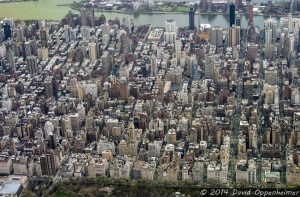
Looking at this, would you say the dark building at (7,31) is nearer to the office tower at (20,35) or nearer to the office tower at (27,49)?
the office tower at (20,35)

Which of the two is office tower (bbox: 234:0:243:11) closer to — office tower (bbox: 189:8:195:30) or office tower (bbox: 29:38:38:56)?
office tower (bbox: 189:8:195:30)

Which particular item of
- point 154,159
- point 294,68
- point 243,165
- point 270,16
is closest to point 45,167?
point 154,159

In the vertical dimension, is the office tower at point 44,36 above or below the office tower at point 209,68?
above

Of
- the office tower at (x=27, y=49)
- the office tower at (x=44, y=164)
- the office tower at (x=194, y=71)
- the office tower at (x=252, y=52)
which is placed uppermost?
the office tower at (x=27, y=49)

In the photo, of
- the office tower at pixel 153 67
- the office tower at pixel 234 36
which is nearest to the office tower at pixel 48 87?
the office tower at pixel 153 67

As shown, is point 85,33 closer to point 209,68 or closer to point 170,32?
point 170,32

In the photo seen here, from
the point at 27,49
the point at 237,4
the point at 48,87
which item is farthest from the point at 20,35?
the point at 237,4
